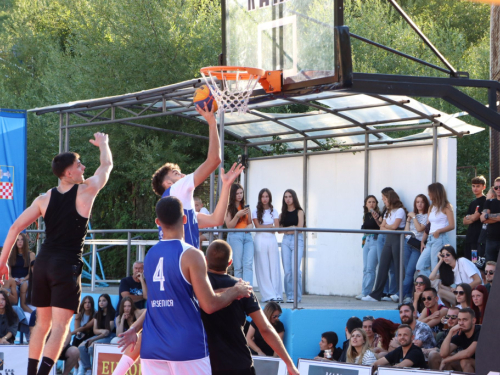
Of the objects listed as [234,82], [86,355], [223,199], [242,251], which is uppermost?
[234,82]

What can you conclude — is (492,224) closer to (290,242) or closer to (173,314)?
(290,242)

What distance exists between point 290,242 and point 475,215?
306 centimetres

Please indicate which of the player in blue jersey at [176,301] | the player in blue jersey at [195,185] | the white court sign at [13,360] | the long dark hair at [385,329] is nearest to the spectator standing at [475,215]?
the long dark hair at [385,329]

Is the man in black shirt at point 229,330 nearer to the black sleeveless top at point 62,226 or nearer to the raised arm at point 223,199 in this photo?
the raised arm at point 223,199

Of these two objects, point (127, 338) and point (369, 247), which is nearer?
point (127, 338)

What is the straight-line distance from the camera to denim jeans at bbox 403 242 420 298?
1141 centimetres

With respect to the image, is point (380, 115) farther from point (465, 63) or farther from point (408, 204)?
point (465, 63)

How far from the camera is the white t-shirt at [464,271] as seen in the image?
34.1 ft

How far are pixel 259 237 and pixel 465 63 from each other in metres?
16.5

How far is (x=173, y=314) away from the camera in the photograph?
15.8ft

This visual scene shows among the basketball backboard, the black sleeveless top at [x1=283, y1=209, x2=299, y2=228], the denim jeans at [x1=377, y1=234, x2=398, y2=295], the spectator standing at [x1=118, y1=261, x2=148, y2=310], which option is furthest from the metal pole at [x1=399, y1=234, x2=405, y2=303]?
the spectator standing at [x1=118, y1=261, x2=148, y2=310]

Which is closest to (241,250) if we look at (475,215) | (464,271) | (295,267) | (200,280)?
(295,267)

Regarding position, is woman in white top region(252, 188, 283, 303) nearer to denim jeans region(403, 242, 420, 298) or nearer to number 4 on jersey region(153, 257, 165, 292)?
denim jeans region(403, 242, 420, 298)

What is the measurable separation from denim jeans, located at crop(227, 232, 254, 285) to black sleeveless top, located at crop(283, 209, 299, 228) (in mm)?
748
